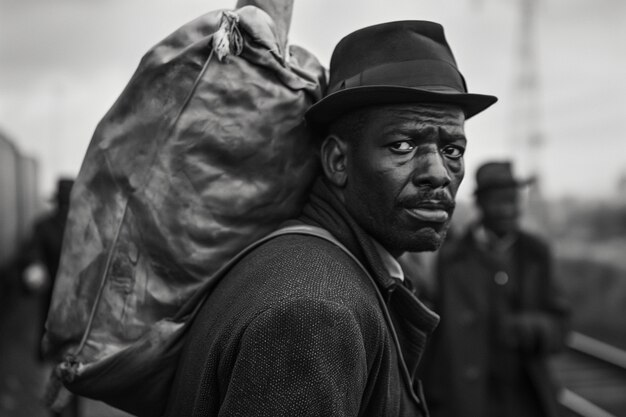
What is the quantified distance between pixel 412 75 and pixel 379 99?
112 mm

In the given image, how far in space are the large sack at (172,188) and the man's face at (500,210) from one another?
3.67 meters

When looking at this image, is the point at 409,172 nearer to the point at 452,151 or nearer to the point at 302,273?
the point at 452,151

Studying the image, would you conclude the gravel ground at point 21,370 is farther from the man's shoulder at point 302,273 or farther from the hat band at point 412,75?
the hat band at point 412,75

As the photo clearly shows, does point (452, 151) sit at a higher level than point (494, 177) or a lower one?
higher

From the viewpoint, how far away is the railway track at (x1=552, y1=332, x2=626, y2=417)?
29.3 feet

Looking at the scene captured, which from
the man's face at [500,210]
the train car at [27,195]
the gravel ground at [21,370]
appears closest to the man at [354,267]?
the gravel ground at [21,370]

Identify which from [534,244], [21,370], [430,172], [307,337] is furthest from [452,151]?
[21,370]

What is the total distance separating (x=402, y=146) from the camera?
213 centimetres

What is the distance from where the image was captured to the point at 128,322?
2.30 meters

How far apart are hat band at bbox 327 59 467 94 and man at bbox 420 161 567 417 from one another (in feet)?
11.9

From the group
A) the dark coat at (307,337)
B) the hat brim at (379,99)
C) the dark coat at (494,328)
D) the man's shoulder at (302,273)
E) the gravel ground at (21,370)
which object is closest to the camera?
the dark coat at (307,337)

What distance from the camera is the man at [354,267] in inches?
68.9

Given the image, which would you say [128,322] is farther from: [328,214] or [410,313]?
[410,313]

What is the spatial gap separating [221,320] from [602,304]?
16054mm
